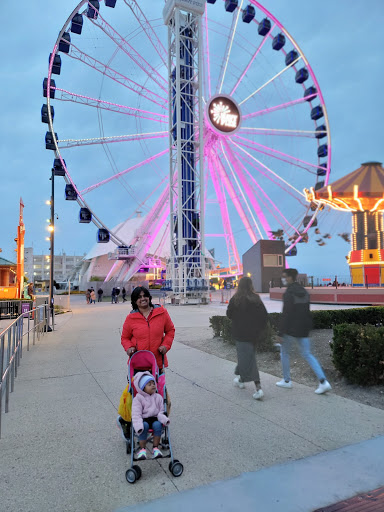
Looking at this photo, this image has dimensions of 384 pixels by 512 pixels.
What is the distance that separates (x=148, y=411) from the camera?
11.2 feet

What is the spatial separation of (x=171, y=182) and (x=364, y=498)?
26791mm

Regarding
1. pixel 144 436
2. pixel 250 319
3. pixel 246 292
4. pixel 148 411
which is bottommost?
pixel 144 436

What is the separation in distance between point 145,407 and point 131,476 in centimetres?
53

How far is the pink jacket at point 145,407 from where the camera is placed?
3.34 m

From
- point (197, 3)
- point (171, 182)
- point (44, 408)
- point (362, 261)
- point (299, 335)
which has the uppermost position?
point (197, 3)

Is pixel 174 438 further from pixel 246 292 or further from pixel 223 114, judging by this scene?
pixel 223 114

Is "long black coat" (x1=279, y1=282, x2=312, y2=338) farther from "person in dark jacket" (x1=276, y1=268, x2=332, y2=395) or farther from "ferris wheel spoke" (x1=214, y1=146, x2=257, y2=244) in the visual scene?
"ferris wheel spoke" (x1=214, y1=146, x2=257, y2=244)

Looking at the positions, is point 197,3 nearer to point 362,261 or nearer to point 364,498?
point 362,261

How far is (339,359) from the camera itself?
19.6 ft

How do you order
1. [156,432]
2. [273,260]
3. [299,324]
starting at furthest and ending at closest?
Result: [273,260] < [299,324] < [156,432]

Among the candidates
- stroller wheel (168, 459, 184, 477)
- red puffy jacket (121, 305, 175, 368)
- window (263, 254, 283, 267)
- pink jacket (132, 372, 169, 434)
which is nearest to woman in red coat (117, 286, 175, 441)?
red puffy jacket (121, 305, 175, 368)

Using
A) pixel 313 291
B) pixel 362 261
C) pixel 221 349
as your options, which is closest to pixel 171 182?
pixel 313 291

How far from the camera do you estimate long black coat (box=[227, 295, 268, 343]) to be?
5.54m

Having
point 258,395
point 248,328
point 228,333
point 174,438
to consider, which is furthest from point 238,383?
point 228,333
